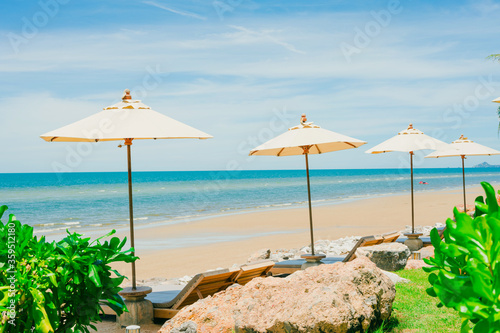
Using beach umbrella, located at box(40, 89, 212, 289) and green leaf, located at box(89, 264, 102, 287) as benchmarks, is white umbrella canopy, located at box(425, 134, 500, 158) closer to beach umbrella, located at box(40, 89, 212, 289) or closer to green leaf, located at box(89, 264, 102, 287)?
beach umbrella, located at box(40, 89, 212, 289)

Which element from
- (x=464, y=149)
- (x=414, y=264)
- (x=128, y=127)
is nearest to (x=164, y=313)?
(x=128, y=127)

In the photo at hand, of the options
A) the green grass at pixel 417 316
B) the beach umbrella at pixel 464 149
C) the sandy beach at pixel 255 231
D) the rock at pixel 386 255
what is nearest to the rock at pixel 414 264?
the rock at pixel 386 255

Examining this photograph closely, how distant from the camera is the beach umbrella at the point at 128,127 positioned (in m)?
5.43

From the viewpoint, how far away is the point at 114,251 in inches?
106

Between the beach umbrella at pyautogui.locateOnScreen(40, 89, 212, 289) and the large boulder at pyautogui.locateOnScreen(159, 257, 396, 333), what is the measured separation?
1194 millimetres

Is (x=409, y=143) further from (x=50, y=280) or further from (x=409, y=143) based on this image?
(x=50, y=280)

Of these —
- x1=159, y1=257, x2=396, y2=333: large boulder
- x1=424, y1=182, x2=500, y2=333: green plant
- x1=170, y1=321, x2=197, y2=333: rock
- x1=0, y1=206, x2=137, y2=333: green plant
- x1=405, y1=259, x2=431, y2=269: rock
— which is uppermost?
x1=424, y1=182, x2=500, y2=333: green plant

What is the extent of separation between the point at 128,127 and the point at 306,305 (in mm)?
2761

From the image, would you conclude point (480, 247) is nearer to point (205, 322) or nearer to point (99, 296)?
point (99, 296)

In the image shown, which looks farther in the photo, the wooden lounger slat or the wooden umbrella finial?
the wooden umbrella finial

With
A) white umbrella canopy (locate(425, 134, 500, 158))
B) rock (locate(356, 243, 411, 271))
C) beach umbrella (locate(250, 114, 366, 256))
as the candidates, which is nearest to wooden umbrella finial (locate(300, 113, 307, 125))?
beach umbrella (locate(250, 114, 366, 256))

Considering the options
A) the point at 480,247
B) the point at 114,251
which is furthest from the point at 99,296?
the point at 480,247

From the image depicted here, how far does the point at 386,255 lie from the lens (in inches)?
324

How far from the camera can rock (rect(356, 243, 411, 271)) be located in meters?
8.23
